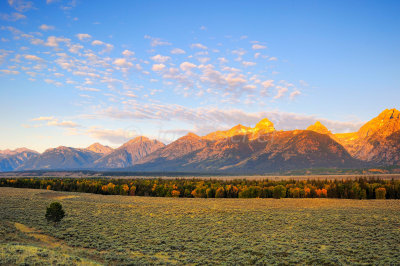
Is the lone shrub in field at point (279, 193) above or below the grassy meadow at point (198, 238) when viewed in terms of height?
below

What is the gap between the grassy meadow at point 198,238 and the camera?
2072 cm

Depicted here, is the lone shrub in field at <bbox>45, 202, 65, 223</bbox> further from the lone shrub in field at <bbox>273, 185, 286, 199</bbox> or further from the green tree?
the lone shrub in field at <bbox>273, 185, 286, 199</bbox>

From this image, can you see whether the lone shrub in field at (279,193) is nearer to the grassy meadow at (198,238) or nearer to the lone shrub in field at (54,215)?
the grassy meadow at (198,238)

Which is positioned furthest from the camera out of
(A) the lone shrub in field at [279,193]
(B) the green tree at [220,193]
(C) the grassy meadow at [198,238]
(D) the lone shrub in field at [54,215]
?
(B) the green tree at [220,193]

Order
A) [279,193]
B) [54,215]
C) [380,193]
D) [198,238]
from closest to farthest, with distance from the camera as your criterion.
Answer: [198,238]
[54,215]
[380,193]
[279,193]

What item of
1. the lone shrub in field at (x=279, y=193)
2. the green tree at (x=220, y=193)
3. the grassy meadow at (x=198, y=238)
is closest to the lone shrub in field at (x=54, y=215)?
the grassy meadow at (x=198, y=238)

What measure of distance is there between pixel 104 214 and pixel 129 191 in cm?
5271

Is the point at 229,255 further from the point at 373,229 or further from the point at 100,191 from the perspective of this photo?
the point at 100,191

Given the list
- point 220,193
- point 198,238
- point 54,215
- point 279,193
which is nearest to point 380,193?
point 279,193

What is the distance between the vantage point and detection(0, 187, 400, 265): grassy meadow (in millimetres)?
20719

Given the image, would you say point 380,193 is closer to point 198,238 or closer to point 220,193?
point 220,193

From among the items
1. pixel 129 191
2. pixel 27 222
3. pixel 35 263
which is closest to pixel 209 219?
pixel 27 222

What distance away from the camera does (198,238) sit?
27484mm

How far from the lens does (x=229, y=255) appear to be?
2231 centimetres
